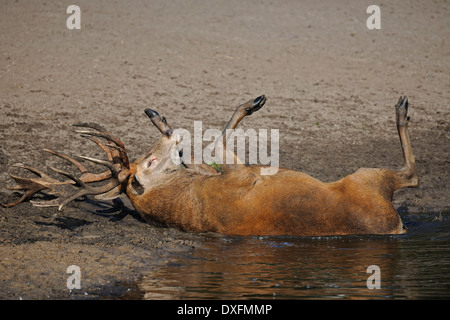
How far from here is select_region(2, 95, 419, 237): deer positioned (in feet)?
21.3

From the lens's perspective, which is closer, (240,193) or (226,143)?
(240,193)

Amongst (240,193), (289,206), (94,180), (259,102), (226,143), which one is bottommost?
(289,206)

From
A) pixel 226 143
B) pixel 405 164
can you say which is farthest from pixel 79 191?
pixel 405 164

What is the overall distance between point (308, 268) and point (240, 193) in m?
1.18

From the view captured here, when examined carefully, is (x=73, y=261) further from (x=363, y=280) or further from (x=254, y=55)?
(x=254, y=55)

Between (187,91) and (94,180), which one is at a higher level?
(187,91)

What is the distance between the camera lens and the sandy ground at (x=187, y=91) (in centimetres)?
648

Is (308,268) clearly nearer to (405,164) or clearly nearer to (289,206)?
(289,206)

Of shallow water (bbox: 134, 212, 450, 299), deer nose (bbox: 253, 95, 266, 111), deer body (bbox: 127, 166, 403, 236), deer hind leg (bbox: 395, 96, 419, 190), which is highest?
deer nose (bbox: 253, 95, 266, 111)

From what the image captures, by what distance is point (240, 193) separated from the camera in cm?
670

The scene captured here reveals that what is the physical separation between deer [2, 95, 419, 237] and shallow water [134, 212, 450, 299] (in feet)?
0.49

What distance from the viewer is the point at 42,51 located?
12406 millimetres

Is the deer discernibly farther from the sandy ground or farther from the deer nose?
the sandy ground

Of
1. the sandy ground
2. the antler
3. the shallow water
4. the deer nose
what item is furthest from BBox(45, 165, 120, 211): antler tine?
the deer nose
